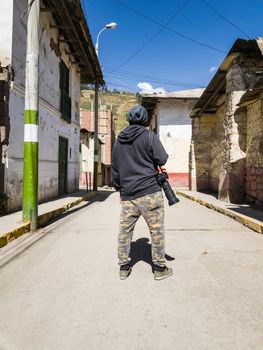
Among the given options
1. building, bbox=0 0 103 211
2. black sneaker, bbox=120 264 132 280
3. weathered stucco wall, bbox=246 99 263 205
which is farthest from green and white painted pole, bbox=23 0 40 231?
weathered stucco wall, bbox=246 99 263 205

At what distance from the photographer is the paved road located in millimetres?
2174

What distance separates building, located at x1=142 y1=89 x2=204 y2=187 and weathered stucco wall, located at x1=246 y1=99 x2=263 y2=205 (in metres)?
11.4

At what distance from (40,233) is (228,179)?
611 cm

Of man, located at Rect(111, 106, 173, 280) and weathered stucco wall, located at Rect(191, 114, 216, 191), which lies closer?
man, located at Rect(111, 106, 173, 280)

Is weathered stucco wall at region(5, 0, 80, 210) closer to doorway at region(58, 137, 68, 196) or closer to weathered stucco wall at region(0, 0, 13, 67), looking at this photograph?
weathered stucco wall at region(0, 0, 13, 67)

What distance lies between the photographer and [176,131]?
826 inches

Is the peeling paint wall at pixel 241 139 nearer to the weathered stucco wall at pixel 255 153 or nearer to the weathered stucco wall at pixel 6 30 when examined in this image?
the weathered stucco wall at pixel 255 153

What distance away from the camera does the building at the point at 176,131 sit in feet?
67.8

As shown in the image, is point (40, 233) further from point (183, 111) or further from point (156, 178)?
point (183, 111)

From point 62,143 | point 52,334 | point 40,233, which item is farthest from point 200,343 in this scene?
point 62,143

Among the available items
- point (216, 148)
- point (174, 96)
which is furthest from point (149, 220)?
point (174, 96)

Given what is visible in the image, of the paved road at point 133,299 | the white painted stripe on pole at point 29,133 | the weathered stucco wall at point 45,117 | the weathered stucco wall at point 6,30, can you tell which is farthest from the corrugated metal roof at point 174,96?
the paved road at point 133,299

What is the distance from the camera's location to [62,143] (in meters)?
13.0

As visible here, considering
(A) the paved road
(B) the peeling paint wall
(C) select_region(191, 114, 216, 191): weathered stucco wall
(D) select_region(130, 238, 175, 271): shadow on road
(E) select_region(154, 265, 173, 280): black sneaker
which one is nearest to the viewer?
(A) the paved road
